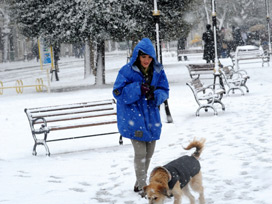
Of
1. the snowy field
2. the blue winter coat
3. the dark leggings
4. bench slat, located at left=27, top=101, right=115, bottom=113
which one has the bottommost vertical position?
the snowy field

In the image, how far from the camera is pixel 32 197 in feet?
19.0

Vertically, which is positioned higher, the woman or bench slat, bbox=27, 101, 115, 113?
the woman

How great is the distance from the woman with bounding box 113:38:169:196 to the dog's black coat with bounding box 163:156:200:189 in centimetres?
74

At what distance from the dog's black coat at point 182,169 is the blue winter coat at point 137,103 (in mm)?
727

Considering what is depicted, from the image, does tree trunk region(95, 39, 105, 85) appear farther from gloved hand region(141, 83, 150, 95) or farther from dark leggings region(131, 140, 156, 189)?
gloved hand region(141, 83, 150, 95)

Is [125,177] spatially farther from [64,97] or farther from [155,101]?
[64,97]

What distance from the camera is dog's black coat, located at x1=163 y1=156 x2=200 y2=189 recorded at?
4.26 metres

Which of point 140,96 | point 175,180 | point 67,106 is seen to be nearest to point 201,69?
point 67,106

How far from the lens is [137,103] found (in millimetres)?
5340

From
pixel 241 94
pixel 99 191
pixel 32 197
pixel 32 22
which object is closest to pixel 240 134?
pixel 99 191

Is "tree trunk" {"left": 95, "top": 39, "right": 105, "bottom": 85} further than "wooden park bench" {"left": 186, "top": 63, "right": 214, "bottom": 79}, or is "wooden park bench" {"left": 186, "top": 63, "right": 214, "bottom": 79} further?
"tree trunk" {"left": 95, "top": 39, "right": 105, "bottom": 85}

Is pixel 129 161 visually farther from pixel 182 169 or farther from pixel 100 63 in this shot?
pixel 100 63

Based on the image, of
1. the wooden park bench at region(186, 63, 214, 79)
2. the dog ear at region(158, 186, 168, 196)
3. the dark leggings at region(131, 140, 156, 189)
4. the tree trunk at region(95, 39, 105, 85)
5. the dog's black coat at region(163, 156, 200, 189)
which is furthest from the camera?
the tree trunk at region(95, 39, 105, 85)

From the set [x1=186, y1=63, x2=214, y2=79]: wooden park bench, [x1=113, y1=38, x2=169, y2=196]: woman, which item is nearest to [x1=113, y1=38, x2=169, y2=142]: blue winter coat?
[x1=113, y1=38, x2=169, y2=196]: woman
